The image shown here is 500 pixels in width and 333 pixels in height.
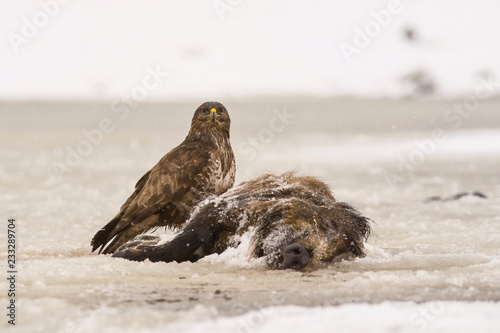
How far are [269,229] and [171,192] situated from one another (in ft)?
4.13

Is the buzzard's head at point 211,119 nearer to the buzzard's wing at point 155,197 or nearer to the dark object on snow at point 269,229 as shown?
the buzzard's wing at point 155,197

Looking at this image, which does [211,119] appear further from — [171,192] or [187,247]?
[187,247]

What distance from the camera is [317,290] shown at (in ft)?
15.3

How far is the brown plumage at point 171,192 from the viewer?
6703mm

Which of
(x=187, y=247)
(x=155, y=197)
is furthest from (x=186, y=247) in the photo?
(x=155, y=197)

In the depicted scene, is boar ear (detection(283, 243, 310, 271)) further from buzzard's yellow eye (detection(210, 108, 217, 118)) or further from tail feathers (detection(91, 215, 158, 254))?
buzzard's yellow eye (detection(210, 108, 217, 118))

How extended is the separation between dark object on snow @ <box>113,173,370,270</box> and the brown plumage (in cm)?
49

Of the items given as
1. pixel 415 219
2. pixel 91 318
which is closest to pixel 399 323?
pixel 91 318

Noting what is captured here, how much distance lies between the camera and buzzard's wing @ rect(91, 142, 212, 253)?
670 centimetres

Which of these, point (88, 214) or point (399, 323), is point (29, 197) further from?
point (399, 323)

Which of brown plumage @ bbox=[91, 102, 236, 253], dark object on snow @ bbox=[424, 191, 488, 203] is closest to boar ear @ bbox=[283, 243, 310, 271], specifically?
brown plumage @ bbox=[91, 102, 236, 253]

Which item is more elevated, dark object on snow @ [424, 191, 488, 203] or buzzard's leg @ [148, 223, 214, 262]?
dark object on snow @ [424, 191, 488, 203]

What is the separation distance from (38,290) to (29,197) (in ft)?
16.7

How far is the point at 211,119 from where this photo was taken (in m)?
7.21
